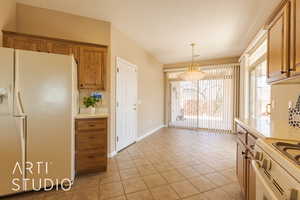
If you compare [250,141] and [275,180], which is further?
[250,141]

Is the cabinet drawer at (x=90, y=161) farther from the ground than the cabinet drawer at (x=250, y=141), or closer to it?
closer to it

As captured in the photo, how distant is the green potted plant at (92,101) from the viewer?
2.79 m

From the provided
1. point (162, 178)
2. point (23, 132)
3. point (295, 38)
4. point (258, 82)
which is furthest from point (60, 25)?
point (258, 82)

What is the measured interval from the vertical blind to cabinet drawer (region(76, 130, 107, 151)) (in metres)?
4.31

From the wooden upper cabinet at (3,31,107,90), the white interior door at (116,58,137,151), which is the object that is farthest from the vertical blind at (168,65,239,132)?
the wooden upper cabinet at (3,31,107,90)

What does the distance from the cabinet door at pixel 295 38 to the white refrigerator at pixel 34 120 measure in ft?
7.84

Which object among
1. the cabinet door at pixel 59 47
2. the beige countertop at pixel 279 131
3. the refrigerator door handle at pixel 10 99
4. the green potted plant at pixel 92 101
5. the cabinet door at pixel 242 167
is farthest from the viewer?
the green potted plant at pixel 92 101

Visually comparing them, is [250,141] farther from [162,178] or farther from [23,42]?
[23,42]

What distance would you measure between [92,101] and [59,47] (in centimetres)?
105

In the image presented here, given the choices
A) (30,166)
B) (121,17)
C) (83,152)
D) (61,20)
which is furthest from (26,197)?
(121,17)

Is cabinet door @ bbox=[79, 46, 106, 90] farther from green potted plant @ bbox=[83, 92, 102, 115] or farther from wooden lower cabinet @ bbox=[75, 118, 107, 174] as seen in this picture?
wooden lower cabinet @ bbox=[75, 118, 107, 174]

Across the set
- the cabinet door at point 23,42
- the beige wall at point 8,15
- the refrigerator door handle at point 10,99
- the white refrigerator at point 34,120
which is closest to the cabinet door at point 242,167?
the white refrigerator at point 34,120

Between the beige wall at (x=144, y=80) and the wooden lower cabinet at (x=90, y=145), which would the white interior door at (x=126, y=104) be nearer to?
the beige wall at (x=144, y=80)

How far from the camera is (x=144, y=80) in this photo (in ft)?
16.0
